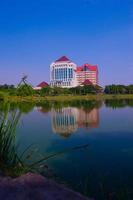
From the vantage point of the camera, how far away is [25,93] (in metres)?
3.43

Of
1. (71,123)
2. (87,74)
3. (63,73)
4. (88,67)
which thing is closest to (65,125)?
(71,123)

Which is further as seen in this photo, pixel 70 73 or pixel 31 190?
pixel 70 73

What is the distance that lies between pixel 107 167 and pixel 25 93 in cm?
296

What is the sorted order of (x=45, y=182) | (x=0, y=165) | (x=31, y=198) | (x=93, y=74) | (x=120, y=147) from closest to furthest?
(x=31, y=198), (x=45, y=182), (x=0, y=165), (x=120, y=147), (x=93, y=74)

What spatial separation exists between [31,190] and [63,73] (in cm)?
9315

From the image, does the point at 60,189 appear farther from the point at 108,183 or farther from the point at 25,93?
the point at 108,183

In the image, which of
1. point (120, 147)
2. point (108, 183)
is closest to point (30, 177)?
point (108, 183)

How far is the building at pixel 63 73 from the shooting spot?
93456mm

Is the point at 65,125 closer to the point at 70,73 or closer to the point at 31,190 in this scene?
the point at 31,190

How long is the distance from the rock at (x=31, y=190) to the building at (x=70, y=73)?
294 feet

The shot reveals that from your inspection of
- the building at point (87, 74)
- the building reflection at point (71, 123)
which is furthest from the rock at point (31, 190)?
the building at point (87, 74)

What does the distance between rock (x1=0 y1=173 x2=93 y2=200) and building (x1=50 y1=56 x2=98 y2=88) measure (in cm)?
8947

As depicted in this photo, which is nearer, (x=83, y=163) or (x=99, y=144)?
(x=83, y=163)

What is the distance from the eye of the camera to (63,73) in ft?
314
